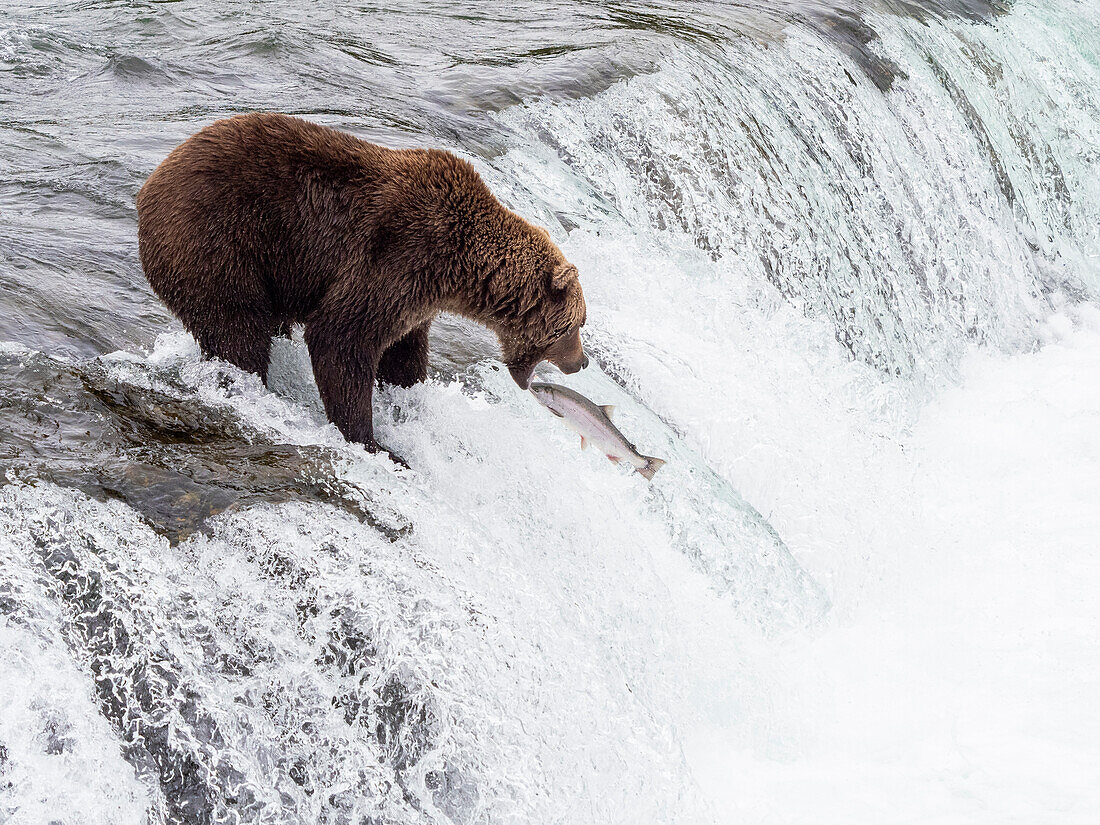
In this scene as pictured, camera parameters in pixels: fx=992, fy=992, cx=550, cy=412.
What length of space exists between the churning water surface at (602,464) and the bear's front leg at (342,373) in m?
0.11

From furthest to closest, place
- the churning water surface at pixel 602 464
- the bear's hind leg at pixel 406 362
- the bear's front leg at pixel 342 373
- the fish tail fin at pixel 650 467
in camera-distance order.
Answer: the bear's hind leg at pixel 406 362
the fish tail fin at pixel 650 467
the bear's front leg at pixel 342 373
the churning water surface at pixel 602 464

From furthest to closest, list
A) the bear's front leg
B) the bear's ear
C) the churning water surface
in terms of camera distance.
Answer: the bear's ear < the bear's front leg < the churning water surface

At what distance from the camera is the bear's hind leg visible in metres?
4.31

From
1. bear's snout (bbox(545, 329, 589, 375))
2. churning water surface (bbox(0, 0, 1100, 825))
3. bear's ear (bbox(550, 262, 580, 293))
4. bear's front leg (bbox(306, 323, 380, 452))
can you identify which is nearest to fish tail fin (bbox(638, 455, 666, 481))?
churning water surface (bbox(0, 0, 1100, 825))

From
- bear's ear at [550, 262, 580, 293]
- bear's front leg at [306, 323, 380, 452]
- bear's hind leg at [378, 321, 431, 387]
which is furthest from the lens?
bear's hind leg at [378, 321, 431, 387]

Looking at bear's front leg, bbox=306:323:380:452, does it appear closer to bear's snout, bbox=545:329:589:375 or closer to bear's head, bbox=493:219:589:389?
bear's head, bbox=493:219:589:389

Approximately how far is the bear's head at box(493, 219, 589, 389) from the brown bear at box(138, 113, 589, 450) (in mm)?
17

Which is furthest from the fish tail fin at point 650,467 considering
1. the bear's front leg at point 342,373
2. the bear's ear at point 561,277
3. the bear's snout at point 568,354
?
the bear's front leg at point 342,373

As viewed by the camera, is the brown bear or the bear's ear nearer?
the brown bear

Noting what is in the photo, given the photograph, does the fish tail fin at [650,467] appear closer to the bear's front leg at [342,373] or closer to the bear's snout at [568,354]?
the bear's snout at [568,354]

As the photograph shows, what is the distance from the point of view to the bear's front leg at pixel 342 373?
375cm

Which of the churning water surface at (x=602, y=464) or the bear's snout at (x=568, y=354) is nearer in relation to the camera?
the churning water surface at (x=602, y=464)

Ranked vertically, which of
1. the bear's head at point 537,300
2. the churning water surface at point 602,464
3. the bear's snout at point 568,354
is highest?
the bear's head at point 537,300

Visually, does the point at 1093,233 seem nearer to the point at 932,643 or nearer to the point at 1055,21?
the point at 1055,21
